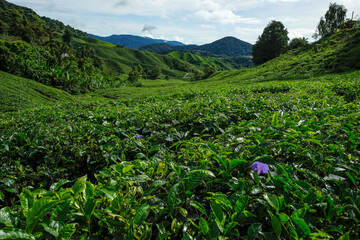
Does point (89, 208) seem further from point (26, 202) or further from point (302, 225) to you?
point (302, 225)

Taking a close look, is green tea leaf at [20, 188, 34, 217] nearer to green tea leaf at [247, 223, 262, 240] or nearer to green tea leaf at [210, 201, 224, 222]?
green tea leaf at [210, 201, 224, 222]

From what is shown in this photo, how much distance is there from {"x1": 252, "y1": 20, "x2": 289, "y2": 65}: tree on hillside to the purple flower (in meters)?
58.8

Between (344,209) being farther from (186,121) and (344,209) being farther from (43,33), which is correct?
(43,33)

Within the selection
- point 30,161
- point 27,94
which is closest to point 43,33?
point 27,94

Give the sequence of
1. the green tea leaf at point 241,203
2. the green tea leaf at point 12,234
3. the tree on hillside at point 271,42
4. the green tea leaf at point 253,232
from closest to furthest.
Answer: the green tea leaf at point 12,234, the green tea leaf at point 253,232, the green tea leaf at point 241,203, the tree on hillside at point 271,42

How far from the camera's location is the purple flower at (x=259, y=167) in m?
1.90

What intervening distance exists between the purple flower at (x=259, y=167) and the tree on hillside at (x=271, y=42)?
193 feet

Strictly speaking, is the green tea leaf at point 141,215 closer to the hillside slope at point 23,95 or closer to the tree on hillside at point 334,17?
the hillside slope at point 23,95

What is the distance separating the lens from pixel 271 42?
53219 millimetres

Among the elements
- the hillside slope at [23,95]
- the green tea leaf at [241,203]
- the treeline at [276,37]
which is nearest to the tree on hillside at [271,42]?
the treeline at [276,37]

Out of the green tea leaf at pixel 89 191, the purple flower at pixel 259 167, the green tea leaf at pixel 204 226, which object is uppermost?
the purple flower at pixel 259 167

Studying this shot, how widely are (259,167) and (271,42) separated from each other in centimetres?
6094

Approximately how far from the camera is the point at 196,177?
5.61 ft

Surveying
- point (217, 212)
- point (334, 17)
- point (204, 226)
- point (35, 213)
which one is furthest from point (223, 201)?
point (334, 17)
